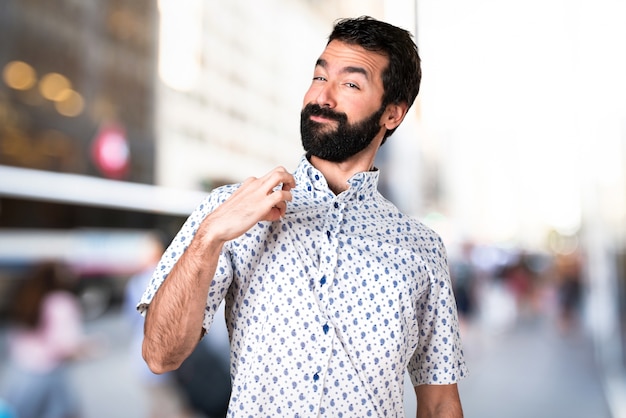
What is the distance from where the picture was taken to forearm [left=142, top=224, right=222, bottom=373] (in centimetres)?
108

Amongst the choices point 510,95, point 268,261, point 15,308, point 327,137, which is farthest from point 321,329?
point 510,95

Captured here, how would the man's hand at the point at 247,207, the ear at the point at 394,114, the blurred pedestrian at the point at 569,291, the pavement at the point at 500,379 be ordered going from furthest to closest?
the blurred pedestrian at the point at 569,291 < the pavement at the point at 500,379 < the ear at the point at 394,114 < the man's hand at the point at 247,207

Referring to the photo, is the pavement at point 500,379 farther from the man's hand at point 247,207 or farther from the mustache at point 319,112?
the man's hand at point 247,207

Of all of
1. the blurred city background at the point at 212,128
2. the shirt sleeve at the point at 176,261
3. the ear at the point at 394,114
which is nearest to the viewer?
the shirt sleeve at the point at 176,261

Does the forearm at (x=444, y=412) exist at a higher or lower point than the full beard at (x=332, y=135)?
lower

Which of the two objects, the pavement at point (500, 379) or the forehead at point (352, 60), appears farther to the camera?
the pavement at point (500, 379)

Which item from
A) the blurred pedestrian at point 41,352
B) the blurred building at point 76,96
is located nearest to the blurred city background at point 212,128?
the blurred building at point 76,96

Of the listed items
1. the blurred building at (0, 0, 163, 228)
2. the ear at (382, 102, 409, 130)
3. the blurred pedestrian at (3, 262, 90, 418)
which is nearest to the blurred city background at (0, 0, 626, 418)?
the blurred building at (0, 0, 163, 228)

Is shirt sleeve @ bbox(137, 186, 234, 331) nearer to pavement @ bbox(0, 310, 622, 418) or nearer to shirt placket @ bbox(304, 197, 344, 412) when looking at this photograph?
shirt placket @ bbox(304, 197, 344, 412)

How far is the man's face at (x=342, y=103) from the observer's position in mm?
1299

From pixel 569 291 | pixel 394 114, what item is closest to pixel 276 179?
pixel 394 114

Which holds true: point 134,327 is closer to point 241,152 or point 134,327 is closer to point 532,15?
point 241,152

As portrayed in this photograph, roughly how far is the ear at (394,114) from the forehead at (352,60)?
87 mm

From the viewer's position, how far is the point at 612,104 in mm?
6551
